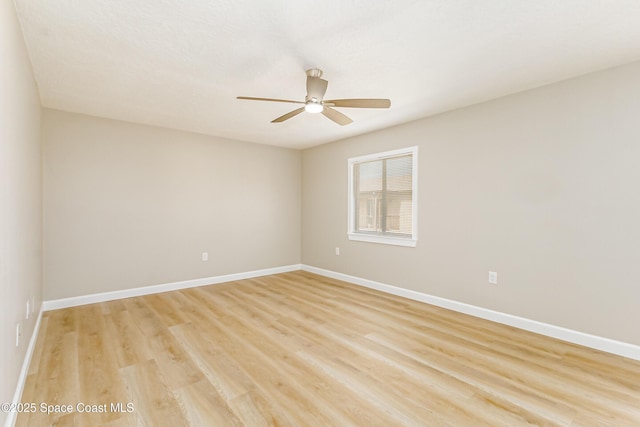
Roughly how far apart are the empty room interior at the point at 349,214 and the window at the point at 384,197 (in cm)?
4

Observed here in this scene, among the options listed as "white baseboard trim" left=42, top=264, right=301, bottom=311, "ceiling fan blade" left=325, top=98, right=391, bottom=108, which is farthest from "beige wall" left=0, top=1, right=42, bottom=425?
"ceiling fan blade" left=325, top=98, right=391, bottom=108

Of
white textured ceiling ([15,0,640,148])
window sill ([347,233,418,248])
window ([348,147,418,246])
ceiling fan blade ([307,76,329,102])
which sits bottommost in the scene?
window sill ([347,233,418,248])

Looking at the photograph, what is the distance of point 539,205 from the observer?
2.89 metres

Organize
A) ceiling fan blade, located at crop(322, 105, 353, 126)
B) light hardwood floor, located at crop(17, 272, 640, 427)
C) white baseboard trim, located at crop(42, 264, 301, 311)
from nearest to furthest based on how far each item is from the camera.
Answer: light hardwood floor, located at crop(17, 272, 640, 427)
ceiling fan blade, located at crop(322, 105, 353, 126)
white baseboard trim, located at crop(42, 264, 301, 311)

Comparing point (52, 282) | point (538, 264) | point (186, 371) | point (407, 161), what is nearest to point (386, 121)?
point (407, 161)

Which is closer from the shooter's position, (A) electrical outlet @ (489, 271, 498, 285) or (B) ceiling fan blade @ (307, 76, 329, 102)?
(B) ceiling fan blade @ (307, 76, 329, 102)

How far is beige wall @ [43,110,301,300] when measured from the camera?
11.9ft

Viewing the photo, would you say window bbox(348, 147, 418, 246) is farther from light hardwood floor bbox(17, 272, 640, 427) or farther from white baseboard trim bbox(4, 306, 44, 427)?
white baseboard trim bbox(4, 306, 44, 427)

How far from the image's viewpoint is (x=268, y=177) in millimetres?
5473

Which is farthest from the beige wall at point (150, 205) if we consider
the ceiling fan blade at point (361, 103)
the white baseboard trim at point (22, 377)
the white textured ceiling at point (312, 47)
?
the ceiling fan blade at point (361, 103)

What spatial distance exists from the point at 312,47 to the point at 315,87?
336 mm

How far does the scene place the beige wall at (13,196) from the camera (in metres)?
1.52

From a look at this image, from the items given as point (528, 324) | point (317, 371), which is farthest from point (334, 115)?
point (528, 324)

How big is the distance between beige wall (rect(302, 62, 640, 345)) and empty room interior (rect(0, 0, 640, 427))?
A: 0.02 meters
